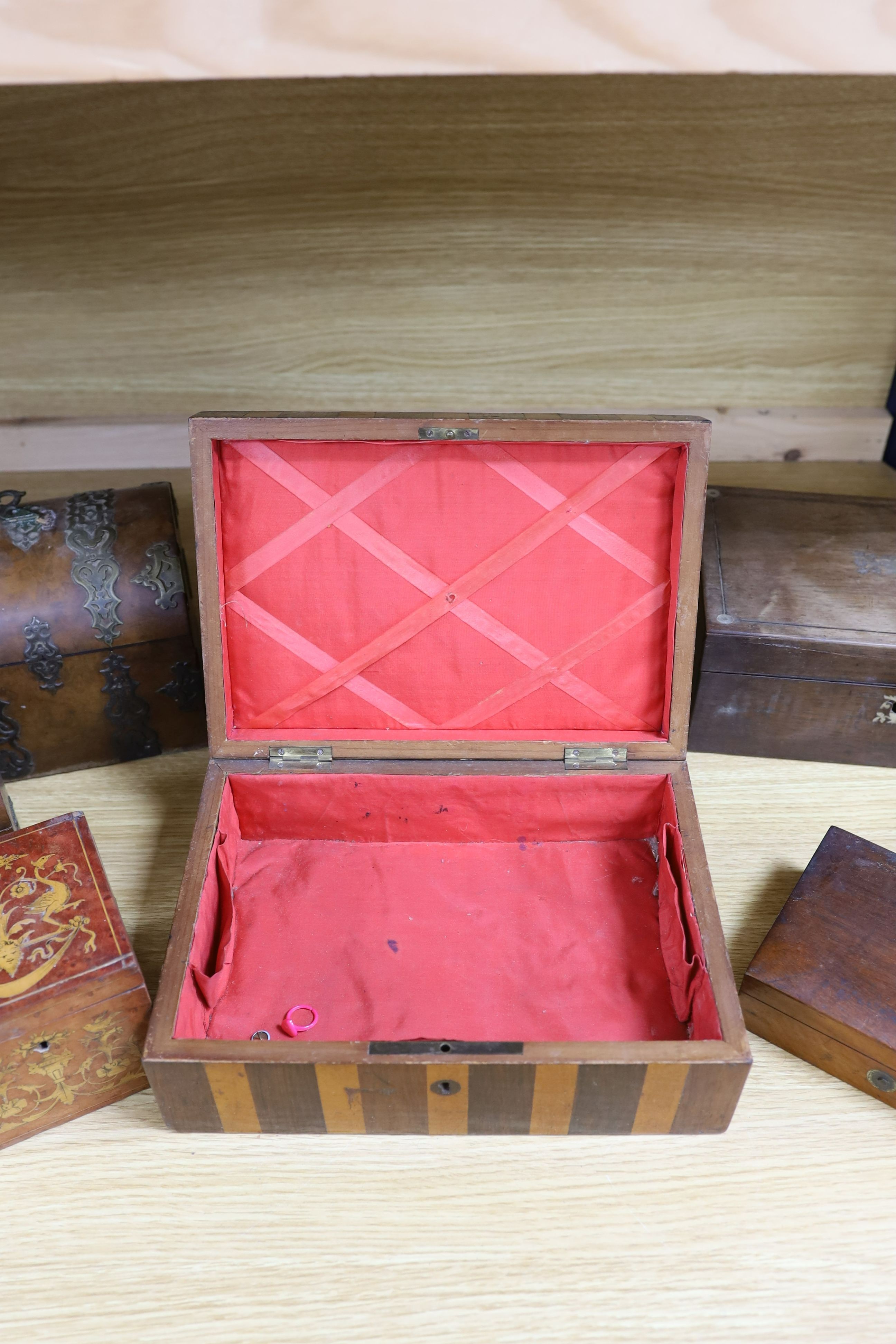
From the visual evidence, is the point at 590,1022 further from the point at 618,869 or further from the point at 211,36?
the point at 211,36

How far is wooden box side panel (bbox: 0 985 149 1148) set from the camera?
0.95 metres

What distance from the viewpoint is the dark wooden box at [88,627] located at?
1295mm

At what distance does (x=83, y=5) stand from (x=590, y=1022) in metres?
A: 1.06

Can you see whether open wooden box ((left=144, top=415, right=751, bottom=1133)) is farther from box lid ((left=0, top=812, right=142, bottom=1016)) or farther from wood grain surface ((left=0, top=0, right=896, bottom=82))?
wood grain surface ((left=0, top=0, right=896, bottom=82))

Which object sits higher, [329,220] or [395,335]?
[329,220]

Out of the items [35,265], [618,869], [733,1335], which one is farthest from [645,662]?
[35,265]

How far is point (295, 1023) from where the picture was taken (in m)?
1.11

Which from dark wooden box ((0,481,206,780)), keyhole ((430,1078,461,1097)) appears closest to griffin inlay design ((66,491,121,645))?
dark wooden box ((0,481,206,780))

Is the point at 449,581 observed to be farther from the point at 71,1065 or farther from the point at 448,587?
the point at 71,1065

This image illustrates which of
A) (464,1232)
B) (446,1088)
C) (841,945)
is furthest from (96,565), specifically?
(841,945)

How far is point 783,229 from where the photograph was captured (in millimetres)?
1805

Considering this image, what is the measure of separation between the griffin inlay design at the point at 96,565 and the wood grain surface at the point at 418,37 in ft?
2.22

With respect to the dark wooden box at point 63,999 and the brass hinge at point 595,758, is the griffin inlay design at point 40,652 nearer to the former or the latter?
the dark wooden box at point 63,999

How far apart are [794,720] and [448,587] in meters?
0.56
